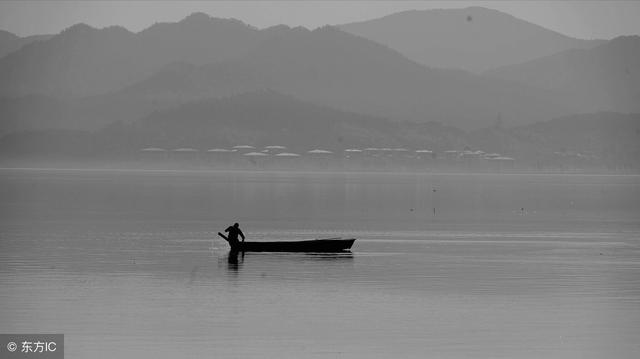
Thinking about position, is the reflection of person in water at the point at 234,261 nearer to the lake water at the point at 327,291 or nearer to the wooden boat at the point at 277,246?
the lake water at the point at 327,291

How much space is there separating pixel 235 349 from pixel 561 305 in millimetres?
15978

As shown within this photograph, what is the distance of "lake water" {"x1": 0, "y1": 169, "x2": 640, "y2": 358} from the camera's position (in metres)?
41.2

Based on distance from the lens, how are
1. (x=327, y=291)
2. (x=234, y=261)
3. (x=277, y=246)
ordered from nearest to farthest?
(x=327, y=291)
(x=234, y=261)
(x=277, y=246)

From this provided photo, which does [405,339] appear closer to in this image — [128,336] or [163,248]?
[128,336]

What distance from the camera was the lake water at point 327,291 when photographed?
41.2 metres

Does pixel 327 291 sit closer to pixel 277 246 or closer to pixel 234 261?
pixel 234 261

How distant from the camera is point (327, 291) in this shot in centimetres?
5453

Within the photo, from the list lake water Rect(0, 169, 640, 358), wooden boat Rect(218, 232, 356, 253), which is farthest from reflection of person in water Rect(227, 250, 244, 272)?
wooden boat Rect(218, 232, 356, 253)

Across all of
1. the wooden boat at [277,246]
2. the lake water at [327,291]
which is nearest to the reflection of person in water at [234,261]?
the lake water at [327,291]

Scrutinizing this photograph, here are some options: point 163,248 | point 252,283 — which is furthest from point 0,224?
point 252,283

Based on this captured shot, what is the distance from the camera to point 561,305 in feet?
166

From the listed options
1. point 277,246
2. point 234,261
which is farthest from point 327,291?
point 277,246

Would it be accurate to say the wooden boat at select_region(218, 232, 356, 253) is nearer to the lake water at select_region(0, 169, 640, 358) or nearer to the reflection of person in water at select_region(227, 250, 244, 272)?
the reflection of person in water at select_region(227, 250, 244, 272)

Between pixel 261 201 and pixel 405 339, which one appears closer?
pixel 405 339
